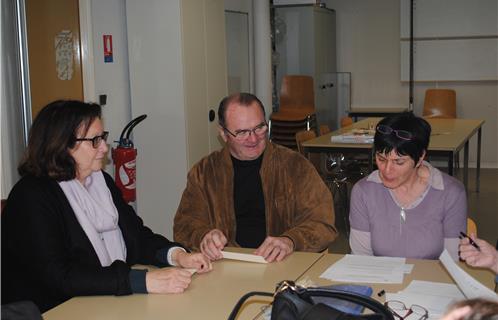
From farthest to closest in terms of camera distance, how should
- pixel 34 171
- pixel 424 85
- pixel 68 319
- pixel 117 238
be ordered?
pixel 424 85 < pixel 117 238 < pixel 34 171 < pixel 68 319

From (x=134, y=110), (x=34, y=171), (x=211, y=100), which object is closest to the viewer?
(x=34, y=171)

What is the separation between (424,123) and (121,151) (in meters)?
2.77

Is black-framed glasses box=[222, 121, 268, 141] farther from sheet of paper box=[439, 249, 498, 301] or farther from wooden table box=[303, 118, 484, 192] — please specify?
wooden table box=[303, 118, 484, 192]

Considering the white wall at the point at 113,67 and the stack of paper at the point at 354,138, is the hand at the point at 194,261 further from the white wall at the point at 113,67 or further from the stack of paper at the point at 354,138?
the stack of paper at the point at 354,138

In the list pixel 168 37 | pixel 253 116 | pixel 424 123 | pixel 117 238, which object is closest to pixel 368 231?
pixel 424 123

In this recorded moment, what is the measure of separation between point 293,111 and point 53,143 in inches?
236

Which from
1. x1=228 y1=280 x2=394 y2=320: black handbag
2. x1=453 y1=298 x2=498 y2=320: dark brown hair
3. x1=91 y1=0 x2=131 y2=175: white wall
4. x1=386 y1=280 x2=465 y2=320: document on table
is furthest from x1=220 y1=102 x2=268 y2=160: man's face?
x1=91 y1=0 x2=131 y2=175: white wall

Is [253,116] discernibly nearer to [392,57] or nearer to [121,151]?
[121,151]

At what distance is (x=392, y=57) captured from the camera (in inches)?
374

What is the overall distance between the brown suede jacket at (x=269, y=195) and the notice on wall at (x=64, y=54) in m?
2.28

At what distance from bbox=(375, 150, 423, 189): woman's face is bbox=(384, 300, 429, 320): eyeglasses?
808 millimetres

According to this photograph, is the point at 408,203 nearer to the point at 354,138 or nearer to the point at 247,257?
the point at 247,257

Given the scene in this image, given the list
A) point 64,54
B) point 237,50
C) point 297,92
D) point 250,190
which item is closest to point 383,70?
point 297,92

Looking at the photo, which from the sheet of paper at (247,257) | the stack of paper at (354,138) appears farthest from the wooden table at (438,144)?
the sheet of paper at (247,257)
